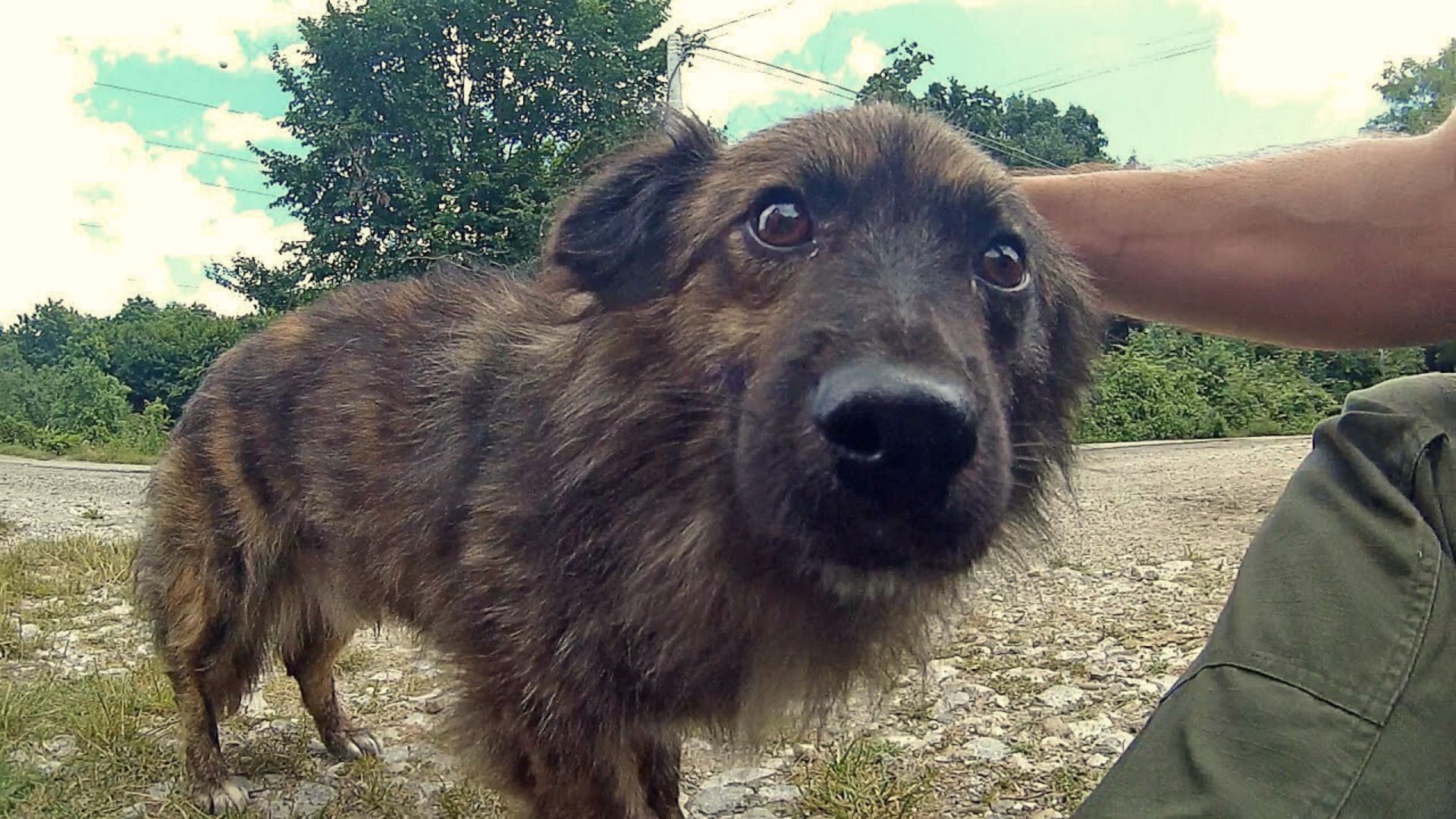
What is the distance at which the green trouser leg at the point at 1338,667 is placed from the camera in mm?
1646

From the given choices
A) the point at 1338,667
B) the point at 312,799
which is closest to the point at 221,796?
the point at 312,799

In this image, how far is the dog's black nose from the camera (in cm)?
178

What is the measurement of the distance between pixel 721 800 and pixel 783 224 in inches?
78.6

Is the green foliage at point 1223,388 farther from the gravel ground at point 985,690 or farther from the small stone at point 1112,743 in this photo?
the small stone at point 1112,743

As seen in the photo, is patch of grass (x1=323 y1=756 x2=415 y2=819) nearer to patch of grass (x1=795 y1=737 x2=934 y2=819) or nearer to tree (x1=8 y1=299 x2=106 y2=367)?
patch of grass (x1=795 y1=737 x2=934 y2=819)

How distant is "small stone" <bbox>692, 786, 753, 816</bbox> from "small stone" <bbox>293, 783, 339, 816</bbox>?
1246 millimetres

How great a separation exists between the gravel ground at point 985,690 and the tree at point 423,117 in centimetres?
1318

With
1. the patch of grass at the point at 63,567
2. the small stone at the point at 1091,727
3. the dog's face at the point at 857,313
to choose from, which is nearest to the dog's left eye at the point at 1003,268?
the dog's face at the point at 857,313

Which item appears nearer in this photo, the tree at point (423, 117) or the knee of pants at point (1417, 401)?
the knee of pants at point (1417, 401)

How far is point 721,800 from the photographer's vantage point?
346cm

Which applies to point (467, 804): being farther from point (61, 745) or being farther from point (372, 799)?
point (61, 745)

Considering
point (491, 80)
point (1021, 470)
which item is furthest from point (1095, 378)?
point (491, 80)

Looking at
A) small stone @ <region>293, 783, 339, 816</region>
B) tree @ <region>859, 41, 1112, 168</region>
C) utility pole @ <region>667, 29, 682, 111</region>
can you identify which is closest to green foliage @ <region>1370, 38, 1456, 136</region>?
tree @ <region>859, 41, 1112, 168</region>

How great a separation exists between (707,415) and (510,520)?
650mm
